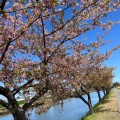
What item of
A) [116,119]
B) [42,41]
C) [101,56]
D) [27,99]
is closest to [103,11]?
[42,41]

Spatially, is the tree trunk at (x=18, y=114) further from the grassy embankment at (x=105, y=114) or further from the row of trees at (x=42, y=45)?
the grassy embankment at (x=105, y=114)

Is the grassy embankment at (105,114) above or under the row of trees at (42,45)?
under

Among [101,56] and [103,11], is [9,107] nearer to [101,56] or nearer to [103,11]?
[103,11]

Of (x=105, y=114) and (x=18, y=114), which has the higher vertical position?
(x=18, y=114)

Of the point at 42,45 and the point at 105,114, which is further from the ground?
the point at 42,45

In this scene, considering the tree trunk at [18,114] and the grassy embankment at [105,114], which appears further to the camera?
the grassy embankment at [105,114]

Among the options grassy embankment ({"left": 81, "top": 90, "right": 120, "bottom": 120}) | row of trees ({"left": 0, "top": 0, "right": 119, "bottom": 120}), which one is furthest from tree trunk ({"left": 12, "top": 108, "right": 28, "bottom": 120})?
grassy embankment ({"left": 81, "top": 90, "right": 120, "bottom": 120})

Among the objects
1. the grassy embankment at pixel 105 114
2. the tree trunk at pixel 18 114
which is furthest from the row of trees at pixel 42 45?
the grassy embankment at pixel 105 114

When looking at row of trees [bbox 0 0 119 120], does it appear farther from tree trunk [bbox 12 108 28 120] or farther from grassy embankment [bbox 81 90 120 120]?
grassy embankment [bbox 81 90 120 120]

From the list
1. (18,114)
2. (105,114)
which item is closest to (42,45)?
(18,114)

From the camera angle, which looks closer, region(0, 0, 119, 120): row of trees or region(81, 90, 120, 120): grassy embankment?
region(0, 0, 119, 120): row of trees

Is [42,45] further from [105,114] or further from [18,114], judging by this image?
[105,114]

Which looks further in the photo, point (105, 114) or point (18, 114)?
point (105, 114)

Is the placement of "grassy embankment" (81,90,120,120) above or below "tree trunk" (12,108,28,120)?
below
